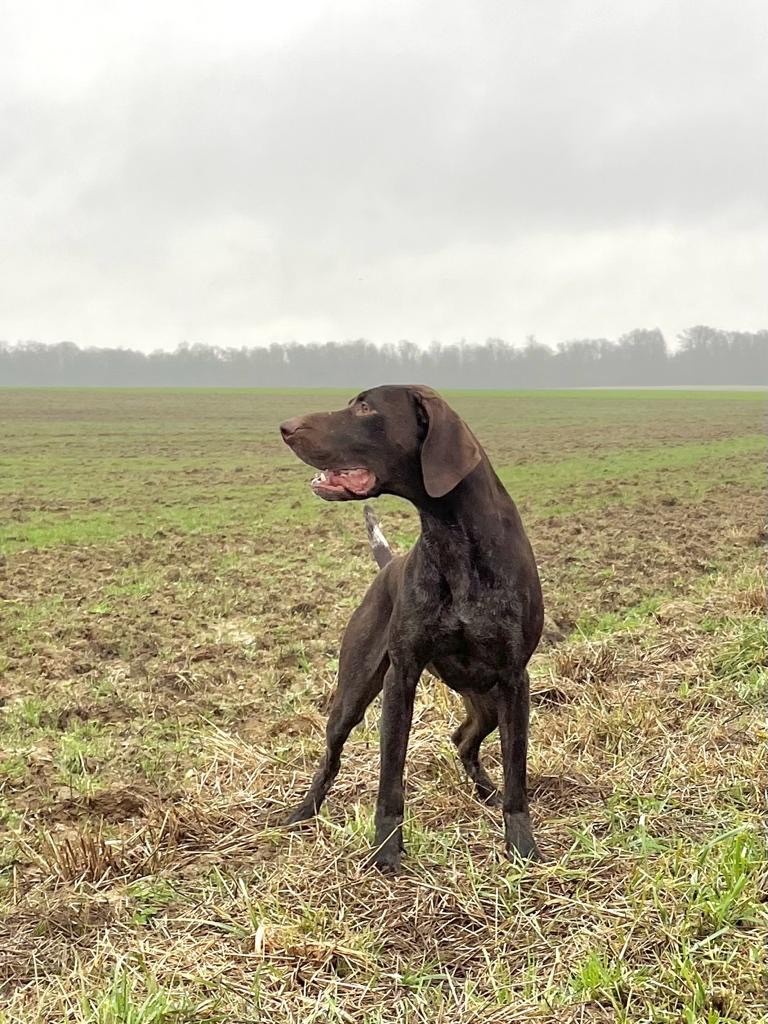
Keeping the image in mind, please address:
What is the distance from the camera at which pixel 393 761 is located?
3832 mm

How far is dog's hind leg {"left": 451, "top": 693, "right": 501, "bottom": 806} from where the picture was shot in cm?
436

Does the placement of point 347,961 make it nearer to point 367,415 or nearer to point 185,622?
point 367,415

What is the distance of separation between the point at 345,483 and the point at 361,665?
100cm

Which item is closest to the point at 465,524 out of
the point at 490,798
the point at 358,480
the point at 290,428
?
the point at 358,480

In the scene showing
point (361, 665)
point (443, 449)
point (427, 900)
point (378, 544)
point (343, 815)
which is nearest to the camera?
point (443, 449)

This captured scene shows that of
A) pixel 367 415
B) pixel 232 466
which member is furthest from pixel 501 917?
pixel 232 466

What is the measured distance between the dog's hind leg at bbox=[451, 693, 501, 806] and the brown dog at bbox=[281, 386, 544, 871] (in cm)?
48

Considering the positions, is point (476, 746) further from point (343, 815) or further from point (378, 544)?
point (378, 544)

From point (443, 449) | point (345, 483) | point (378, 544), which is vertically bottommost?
point (378, 544)

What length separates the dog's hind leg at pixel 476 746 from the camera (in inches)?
171

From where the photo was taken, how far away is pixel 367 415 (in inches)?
141

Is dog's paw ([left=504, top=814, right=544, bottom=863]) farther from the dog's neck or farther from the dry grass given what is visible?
the dog's neck

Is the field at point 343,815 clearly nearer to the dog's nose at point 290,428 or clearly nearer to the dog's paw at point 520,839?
the dog's paw at point 520,839

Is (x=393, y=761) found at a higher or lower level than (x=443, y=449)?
lower
